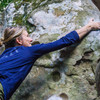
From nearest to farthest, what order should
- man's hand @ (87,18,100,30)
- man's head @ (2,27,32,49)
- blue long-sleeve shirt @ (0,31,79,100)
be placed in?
blue long-sleeve shirt @ (0,31,79,100) < man's head @ (2,27,32,49) < man's hand @ (87,18,100,30)

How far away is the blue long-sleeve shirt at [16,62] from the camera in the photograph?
93.6 inches

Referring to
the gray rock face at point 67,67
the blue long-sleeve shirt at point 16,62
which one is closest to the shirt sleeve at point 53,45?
the blue long-sleeve shirt at point 16,62

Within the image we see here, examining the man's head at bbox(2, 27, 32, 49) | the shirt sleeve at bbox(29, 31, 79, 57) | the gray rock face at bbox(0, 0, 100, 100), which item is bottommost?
the gray rock face at bbox(0, 0, 100, 100)

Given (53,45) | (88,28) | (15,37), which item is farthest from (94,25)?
(15,37)

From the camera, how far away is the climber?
7.80 ft

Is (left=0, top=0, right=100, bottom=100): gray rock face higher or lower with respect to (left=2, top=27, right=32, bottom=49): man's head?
lower

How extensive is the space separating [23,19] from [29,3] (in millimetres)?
370

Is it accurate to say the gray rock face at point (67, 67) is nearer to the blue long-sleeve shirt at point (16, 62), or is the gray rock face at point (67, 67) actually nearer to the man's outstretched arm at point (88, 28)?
the man's outstretched arm at point (88, 28)

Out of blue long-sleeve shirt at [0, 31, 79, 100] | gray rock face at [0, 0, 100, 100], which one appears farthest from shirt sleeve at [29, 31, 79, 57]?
gray rock face at [0, 0, 100, 100]

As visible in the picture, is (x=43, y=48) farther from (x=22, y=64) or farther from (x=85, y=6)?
(x=85, y=6)

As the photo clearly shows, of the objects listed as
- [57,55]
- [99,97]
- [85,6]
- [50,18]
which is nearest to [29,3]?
[50,18]

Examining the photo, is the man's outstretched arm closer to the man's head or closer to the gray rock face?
the gray rock face

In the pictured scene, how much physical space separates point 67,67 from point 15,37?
80 centimetres

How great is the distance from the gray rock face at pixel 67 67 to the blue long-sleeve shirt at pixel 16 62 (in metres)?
0.29
